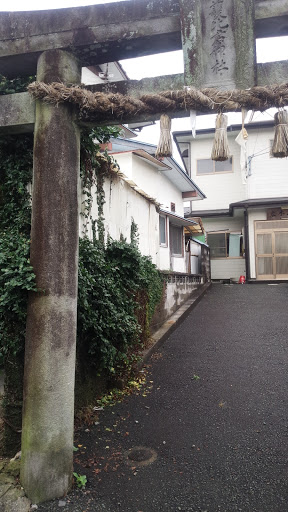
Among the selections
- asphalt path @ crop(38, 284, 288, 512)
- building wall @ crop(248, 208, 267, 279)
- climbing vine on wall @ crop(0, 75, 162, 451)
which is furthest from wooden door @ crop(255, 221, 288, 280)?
climbing vine on wall @ crop(0, 75, 162, 451)

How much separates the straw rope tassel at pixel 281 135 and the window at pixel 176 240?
10758 millimetres

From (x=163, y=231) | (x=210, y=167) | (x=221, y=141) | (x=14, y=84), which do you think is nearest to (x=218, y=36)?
(x=221, y=141)

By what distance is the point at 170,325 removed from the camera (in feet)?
31.5

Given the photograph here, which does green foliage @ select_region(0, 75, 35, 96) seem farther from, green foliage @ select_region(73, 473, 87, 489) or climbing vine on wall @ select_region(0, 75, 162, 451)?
green foliage @ select_region(73, 473, 87, 489)

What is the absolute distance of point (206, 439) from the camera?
4.49 m

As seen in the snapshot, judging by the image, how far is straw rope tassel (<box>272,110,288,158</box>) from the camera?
3.33 m

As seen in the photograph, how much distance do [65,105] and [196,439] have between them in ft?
14.2

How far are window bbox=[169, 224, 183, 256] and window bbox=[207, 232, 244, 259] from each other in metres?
5.24

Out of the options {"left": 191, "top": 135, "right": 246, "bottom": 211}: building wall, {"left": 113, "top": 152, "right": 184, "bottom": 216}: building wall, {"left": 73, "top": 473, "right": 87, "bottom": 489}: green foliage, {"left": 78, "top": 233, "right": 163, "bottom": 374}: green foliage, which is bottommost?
{"left": 73, "top": 473, "right": 87, "bottom": 489}: green foliage

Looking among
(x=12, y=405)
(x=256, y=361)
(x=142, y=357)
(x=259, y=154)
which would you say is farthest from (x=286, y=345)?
(x=259, y=154)

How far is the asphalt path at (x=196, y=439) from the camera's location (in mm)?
3434

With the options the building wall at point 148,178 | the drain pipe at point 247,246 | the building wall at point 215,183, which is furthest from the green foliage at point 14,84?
the building wall at point 215,183

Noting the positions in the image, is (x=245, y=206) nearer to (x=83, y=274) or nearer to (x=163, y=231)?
(x=163, y=231)

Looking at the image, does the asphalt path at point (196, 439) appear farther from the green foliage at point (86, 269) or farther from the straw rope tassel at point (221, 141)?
the straw rope tassel at point (221, 141)
